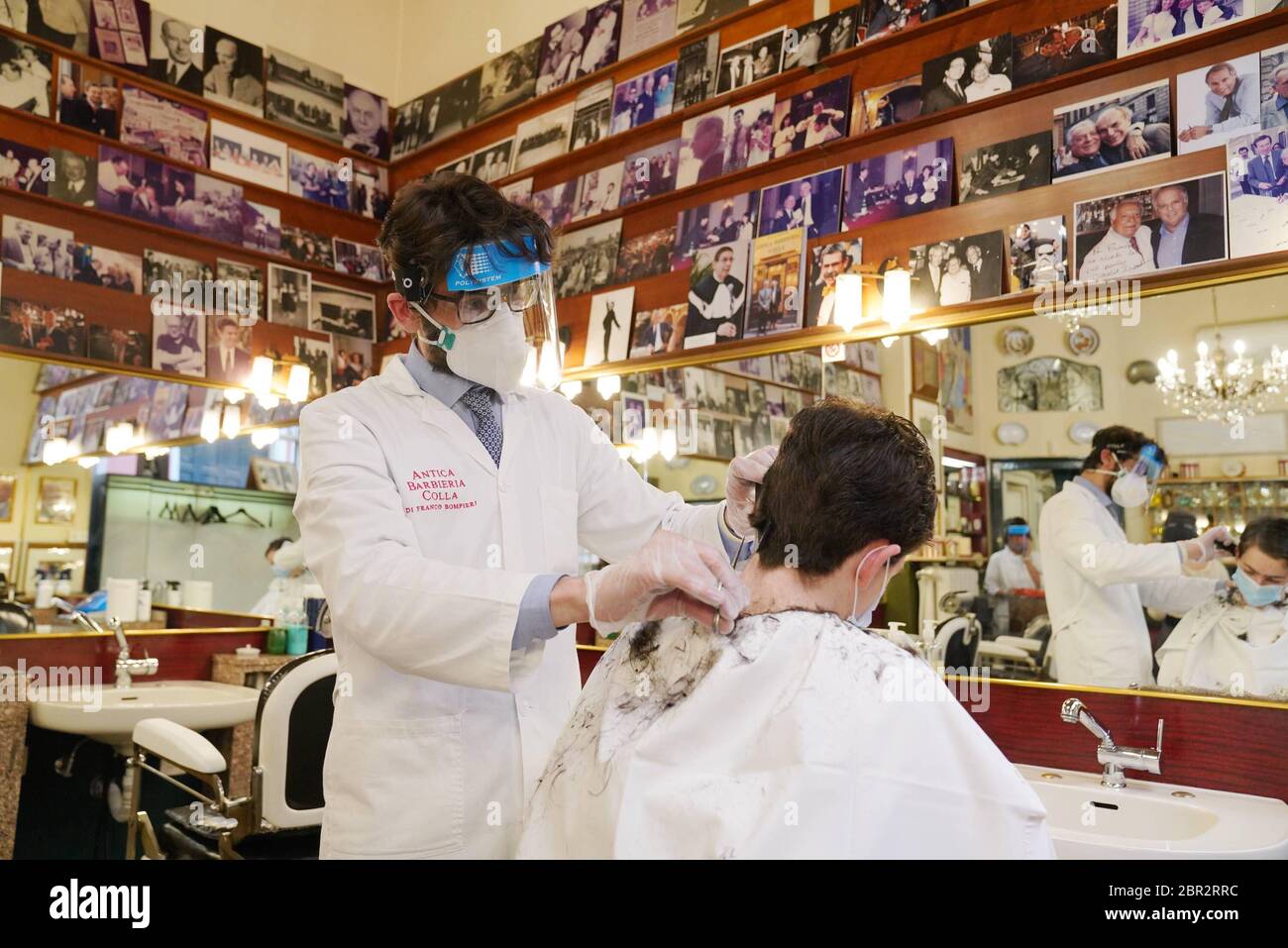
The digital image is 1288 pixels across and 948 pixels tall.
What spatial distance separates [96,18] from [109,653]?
2306 mm

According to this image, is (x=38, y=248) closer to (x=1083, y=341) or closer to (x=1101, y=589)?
(x=1083, y=341)

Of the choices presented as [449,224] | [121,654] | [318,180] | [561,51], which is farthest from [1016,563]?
[318,180]

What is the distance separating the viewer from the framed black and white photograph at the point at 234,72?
12.4 ft

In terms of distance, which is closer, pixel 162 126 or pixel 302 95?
pixel 162 126

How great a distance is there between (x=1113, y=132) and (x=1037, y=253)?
1.06 ft

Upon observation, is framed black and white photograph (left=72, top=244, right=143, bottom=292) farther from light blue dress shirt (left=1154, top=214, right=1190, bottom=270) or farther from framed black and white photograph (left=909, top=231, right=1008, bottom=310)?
light blue dress shirt (left=1154, top=214, right=1190, bottom=270)

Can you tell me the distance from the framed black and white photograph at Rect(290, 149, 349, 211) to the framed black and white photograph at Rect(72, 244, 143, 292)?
759 millimetres

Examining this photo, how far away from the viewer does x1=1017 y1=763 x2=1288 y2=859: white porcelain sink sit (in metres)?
1.47

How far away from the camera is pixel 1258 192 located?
2012mm

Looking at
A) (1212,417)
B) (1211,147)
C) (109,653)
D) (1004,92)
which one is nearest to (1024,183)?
(1004,92)

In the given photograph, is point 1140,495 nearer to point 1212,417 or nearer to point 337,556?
point 1212,417

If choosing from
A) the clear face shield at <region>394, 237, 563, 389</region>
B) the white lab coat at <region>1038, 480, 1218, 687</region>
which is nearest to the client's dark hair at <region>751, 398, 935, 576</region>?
the clear face shield at <region>394, 237, 563, 389</region>

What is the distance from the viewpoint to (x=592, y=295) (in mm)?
3496

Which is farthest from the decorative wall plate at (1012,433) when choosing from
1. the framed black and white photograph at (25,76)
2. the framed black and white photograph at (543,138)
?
the framed black and white photograph at (25,76)
